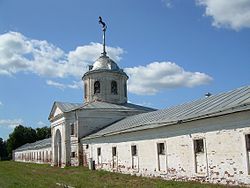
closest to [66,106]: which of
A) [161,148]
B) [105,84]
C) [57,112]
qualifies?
[57,112]

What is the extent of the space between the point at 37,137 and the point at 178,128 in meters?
73.6

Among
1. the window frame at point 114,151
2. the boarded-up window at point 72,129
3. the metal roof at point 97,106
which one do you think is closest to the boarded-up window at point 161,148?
the window frame at point 114,151

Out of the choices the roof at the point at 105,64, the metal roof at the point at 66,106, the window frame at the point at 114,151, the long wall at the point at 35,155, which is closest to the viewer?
the window frame at the point at 114,151

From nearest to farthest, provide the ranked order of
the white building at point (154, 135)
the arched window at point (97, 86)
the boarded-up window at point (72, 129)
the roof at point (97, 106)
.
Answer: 1. the white building at point (154, 135)
2. the boarded-up window at point (72, 129)
3. the roof at point (97, 106)
4. the arched window at point (97, 86)

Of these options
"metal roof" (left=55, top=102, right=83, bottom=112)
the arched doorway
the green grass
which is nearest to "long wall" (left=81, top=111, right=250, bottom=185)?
the green grass

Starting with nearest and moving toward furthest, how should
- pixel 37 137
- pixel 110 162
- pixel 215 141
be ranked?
pixel 215 141 → pixel 110 162 → pixel 37 137

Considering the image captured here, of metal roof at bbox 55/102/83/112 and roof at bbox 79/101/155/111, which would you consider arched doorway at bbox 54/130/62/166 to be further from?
roof at bbox 79/101/155/111

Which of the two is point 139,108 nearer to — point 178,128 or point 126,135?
point 126,135

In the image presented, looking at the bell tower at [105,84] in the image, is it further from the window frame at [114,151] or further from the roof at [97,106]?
the window frame at [114,151]

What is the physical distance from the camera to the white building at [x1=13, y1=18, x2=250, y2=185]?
13188 mm

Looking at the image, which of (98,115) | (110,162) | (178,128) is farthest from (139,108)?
(178,128)

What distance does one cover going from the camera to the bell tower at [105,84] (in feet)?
115

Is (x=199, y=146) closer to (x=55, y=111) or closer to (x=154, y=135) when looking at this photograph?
(x=154, y=135)

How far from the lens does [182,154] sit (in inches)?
630
